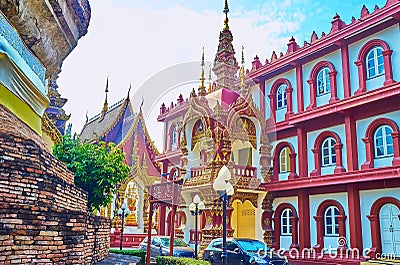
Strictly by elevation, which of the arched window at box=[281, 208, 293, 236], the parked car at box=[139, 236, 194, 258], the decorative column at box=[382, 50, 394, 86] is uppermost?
the decorative column at box=[382, 50, 394, 86]

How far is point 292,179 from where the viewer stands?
16.7 meters

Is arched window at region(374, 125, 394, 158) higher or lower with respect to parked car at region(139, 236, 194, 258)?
higher

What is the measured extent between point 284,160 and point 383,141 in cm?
475

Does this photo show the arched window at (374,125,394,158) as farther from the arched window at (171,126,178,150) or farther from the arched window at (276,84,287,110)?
the arched window at (171,126,178,150)

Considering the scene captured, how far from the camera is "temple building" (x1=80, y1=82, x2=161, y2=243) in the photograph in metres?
24.7

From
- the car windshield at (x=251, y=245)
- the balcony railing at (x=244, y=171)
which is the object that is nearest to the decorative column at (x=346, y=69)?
the balcony railing at (x=244, y=171)

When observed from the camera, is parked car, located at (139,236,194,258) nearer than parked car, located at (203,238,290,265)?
No

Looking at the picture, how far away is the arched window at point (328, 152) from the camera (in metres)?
15.8

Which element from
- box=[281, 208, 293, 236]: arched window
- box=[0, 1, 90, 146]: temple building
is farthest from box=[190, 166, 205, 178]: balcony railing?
box=[0, 1, 90, 146]: temple building

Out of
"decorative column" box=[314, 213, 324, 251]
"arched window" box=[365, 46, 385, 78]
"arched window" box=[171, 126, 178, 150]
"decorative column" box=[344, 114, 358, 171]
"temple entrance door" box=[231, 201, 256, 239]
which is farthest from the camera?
"arched window" box=[171, 126, 178, 150]

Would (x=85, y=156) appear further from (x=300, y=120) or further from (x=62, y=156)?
(x=300, y=120)

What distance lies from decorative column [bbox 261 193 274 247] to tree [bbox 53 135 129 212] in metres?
8.10

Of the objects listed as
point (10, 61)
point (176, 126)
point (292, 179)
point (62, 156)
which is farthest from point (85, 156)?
point (176, 126)

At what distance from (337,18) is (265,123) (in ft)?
18.2
